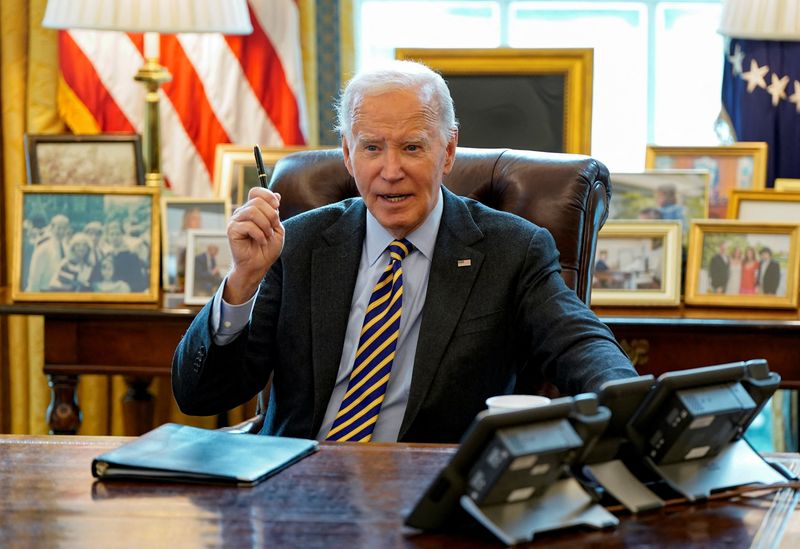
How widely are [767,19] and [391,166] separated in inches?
64.6

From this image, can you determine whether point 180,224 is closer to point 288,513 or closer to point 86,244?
point 86,244

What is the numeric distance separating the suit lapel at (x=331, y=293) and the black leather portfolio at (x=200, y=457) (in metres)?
0.47

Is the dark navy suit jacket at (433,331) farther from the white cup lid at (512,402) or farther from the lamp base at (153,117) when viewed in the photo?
the lamp base at (153,117)

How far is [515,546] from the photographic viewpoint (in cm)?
141

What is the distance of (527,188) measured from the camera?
8.66 ft

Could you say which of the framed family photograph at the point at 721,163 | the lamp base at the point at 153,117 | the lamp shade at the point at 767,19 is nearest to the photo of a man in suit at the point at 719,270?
the framed family photograph at the point at 721,163

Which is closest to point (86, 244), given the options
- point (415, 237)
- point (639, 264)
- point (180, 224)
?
point (180, 224)

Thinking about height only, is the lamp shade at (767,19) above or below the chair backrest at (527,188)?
above

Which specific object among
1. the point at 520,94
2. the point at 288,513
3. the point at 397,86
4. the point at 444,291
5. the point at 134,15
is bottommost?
the point at 288,513

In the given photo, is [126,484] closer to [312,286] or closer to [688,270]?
[312,286]

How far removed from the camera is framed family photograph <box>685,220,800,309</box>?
3221mm

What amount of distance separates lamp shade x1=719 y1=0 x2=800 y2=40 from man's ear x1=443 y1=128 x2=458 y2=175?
1.39 m

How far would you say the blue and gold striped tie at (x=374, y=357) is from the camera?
89.4 inches

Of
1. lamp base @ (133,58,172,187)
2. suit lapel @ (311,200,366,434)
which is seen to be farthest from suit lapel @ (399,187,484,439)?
lamp base @ (133,58,172,187)
